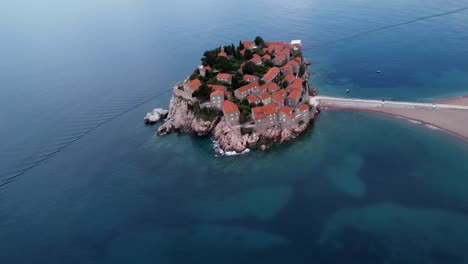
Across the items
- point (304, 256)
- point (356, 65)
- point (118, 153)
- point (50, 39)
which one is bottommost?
point (304, 256)

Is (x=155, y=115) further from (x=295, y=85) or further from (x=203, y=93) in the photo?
(x=295, y=85)

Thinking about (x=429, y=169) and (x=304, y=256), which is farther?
(x=429, y=169)

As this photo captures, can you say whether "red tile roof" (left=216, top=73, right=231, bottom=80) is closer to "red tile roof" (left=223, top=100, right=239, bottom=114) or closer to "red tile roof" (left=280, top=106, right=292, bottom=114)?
"red tile roof" (left=223, top=100, right=239, bottom=114)

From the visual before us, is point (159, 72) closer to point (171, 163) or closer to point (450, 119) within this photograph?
point (171, 163)

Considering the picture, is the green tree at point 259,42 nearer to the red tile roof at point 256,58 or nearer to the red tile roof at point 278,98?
the red tile roof at point 256,58

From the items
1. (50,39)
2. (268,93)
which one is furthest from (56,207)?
(50,39)

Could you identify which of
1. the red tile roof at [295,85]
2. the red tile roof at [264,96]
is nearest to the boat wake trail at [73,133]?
the red tile roof at [264,96]

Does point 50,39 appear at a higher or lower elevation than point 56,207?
higher
